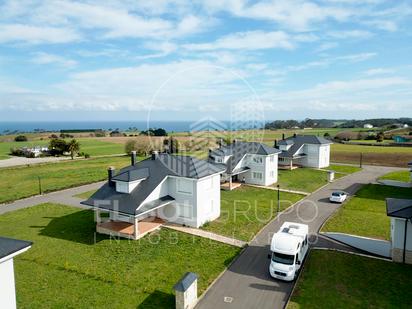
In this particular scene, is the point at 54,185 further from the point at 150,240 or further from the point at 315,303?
the point at 315,303

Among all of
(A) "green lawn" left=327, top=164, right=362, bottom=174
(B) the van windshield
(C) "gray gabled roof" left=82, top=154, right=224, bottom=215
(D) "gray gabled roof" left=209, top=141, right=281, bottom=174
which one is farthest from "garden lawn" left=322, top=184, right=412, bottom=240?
(A) "green lawn" left=327, top=164, right=362, bottom=174

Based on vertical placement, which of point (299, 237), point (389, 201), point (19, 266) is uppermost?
point (389, 201)

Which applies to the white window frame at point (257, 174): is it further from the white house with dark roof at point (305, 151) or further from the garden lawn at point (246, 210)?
the white house with dark roof at point (305, 151)

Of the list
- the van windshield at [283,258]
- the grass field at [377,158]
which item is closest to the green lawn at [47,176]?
the van windshield at [283,258]

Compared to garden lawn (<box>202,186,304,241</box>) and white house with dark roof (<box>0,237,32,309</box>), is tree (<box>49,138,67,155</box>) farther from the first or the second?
white house with dark roof (<box>0,237,32,309</box>)

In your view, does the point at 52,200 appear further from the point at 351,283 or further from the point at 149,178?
the point at 351,283

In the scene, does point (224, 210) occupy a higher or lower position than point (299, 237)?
lower

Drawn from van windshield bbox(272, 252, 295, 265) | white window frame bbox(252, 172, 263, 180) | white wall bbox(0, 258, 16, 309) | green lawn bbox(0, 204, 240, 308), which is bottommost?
green lawn bbox(0, 204, 240, 308)

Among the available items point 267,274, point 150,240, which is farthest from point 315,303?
point 150,240
